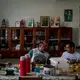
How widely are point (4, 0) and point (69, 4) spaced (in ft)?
5.87

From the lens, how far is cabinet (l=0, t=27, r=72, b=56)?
5.99 m

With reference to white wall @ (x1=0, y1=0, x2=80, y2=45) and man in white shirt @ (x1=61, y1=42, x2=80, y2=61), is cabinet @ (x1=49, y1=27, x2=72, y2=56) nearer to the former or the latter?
white wall @ (x1=0, y1=0, x2=80, y2=45)

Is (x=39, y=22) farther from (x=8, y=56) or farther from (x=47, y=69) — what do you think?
(x=47, y=69)

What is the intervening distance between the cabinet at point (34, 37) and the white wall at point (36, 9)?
1.08 ft

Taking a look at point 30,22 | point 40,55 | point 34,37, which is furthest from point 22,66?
point 30,22

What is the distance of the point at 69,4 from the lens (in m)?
6.24

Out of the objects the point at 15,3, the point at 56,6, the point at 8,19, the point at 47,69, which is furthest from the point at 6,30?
the point at 47,69

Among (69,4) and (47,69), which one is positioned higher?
(69,4)

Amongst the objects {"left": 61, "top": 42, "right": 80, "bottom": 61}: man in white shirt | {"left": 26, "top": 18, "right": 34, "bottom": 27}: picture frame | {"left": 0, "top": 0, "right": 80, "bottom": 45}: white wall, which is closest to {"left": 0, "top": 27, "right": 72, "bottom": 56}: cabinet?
{"left": 26, "top": 18, "right": 34, "bottom": 27}: picture frame

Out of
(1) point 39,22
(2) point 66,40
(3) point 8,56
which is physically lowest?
(3) point 8,56

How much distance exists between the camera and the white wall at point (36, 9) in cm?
624

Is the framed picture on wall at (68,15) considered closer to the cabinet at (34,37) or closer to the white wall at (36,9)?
the white wall at (36,9)

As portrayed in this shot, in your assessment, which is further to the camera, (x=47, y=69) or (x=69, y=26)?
(x=69, y=26)

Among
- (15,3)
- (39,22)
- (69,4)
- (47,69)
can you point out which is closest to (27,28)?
(39,22)
